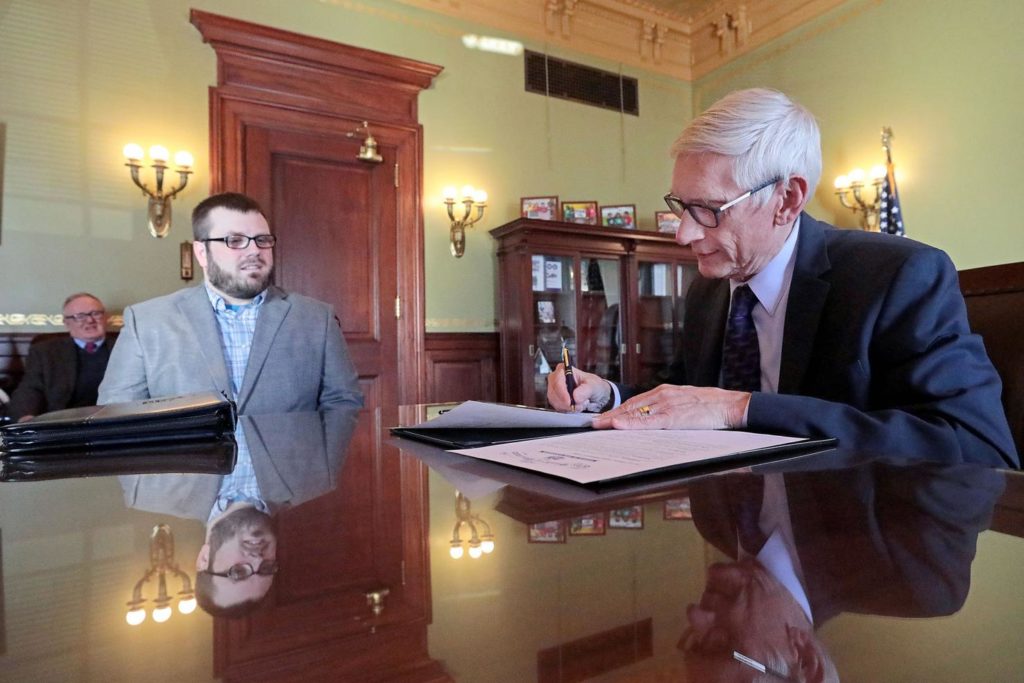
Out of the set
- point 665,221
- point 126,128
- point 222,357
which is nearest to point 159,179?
point 126,128

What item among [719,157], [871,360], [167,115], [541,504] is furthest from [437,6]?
[541,504]

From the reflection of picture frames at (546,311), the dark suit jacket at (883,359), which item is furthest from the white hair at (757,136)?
the reflection of picture frames at (546,311)

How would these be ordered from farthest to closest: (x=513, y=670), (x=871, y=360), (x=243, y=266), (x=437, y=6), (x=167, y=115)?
(x=437, y=6), (x=167, y=115), (x=243, y=266), (x=871, y=360), (x=513, y=670)

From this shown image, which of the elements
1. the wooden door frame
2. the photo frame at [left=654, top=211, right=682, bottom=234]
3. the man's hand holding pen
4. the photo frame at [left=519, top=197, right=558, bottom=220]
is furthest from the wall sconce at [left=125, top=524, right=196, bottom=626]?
the photo frame at [left=654, top=211, right=682, bottom=234]

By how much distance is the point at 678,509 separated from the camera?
1.40 ft

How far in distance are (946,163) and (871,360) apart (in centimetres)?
364

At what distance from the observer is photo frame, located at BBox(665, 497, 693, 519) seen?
0.41 m

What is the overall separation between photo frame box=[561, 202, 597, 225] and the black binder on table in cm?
407

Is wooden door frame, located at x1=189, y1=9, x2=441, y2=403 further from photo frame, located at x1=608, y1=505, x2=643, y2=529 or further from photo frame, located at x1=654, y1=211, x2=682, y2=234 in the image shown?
photo frame, located at x1=608, y1=505, x2=643, y2=529

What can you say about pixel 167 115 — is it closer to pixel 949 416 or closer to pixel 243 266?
pixel 243 266

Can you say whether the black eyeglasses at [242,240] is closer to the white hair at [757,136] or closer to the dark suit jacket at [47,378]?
the white hair at [757,136]

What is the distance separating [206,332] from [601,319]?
3146 millimetres

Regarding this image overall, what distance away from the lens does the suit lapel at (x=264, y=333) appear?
196 cm

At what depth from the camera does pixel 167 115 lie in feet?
11.7
